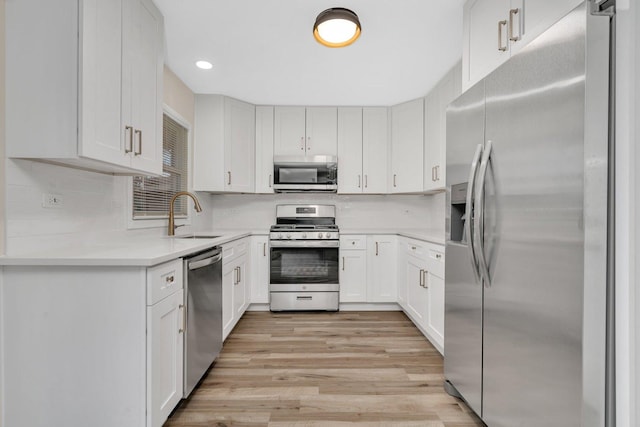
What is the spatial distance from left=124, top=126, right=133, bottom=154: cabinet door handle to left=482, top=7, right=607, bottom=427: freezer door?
1.85 meters

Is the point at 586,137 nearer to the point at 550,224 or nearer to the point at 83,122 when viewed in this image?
the point at 550,224

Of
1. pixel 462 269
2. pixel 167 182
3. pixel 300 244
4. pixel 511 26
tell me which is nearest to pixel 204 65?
pixel 167 182

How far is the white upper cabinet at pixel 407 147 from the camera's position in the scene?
12.0 ft

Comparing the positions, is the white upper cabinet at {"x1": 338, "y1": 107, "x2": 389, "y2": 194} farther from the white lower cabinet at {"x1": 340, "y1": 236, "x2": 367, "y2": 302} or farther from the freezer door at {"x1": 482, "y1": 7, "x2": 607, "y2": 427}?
the freezer door at {"x1": 482, "y1": 7, "x2": 607, "y2": 427}

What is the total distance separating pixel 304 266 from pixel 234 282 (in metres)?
0.92

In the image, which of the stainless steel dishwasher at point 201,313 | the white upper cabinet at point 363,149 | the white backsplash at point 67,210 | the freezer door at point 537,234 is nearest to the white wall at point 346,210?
the white backsplash at point 67,210

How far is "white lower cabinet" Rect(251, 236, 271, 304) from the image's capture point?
3.69 metres

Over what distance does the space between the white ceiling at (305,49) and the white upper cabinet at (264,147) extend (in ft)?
0.81

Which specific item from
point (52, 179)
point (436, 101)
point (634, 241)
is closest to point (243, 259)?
point (52, 179)

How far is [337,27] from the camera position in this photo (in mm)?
2049

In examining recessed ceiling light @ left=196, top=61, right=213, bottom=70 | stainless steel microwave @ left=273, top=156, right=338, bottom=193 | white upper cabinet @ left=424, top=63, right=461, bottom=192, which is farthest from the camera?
stainless steel microwave @ left=273, top=156, right=338, bottom=193

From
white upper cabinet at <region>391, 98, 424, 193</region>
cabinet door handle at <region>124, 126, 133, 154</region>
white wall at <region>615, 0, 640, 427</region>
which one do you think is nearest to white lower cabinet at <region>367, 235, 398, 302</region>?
white upper cabinet at <region>391, 98, 424, 193</region>

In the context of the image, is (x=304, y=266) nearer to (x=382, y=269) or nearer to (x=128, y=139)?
(x=382, y=269)

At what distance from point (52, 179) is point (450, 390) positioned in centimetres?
251
